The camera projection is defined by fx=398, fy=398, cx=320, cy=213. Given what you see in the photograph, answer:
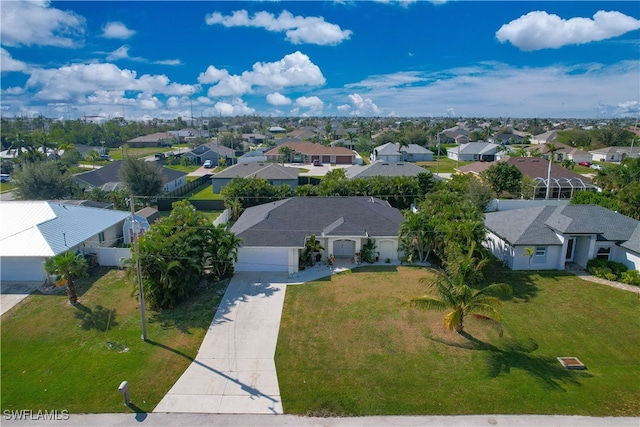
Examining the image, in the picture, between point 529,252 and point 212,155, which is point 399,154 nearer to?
point 212,155

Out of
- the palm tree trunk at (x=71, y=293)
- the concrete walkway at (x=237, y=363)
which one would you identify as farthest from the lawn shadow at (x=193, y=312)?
the palm tree trunk at (x=71, y=293)

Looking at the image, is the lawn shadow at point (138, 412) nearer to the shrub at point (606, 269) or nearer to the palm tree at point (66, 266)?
the palm tree at point (66, 266)

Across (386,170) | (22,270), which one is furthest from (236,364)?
(386,170)

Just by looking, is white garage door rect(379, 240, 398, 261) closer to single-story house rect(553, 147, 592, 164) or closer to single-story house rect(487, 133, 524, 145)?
single-story house rect(553, 147, 592, 164)

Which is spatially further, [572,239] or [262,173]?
[262,173]

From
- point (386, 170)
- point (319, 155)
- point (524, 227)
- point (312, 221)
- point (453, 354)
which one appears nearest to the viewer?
point (453, 354)

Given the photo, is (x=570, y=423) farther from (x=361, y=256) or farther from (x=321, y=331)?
(x=361, y=256)

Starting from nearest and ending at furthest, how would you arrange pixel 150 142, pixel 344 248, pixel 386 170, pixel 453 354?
pixel 453 354, pixel 344 248, pixel 386 170, pixel 150 142
